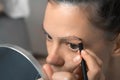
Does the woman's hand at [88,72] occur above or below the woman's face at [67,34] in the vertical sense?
below

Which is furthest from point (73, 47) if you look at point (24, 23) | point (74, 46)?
point (24, 23)

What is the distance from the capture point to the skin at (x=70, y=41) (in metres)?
0.83

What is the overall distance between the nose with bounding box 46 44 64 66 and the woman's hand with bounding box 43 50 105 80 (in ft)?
0.09

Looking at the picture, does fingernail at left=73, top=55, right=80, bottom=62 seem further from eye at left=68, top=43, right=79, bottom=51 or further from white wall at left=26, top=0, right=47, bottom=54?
white wall at left=26, top=0, right=47, bottom=54

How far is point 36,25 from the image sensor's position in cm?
206

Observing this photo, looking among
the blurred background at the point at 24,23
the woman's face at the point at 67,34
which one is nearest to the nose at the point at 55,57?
the woman's face at the point at 67,34

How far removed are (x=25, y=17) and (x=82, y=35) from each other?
4.14ft

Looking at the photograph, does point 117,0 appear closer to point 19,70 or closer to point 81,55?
point 81,55

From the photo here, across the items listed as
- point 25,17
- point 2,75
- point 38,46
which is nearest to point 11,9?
point 25,17

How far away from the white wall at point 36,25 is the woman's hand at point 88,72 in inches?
45.4

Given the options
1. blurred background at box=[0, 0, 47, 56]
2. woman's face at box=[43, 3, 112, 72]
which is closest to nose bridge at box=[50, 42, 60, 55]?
woman's face at box=[43, 3, 112, 72]

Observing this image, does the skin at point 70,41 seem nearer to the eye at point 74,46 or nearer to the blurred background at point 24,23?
the eye at point 74,46

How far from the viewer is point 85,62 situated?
32.8 inches

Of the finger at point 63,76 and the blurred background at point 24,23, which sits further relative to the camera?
the blurred background at point 24,23
